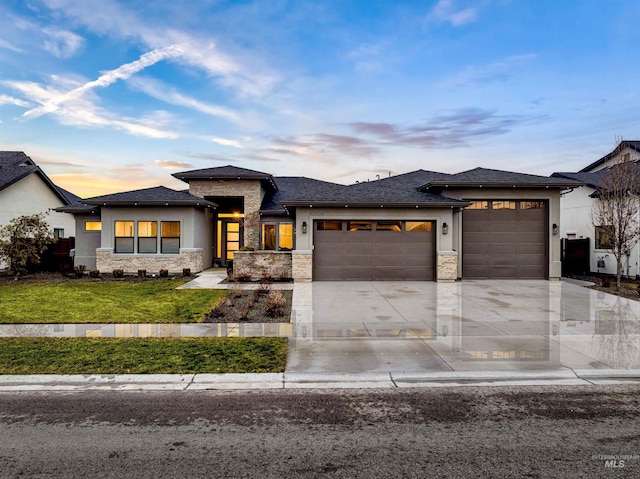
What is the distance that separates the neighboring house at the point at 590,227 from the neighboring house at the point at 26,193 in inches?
1162

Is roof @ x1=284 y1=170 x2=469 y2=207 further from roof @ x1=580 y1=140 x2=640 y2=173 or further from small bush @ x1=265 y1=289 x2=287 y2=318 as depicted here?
roof @ x1=580 y1=140 x2=640 y2=173

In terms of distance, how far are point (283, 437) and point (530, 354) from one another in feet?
16.4

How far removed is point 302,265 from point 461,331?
9346 millimetres

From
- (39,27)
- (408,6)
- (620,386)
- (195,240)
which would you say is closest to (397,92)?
(408,6)

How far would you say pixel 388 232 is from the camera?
17.0m

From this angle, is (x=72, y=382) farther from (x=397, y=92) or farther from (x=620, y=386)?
(x=397, y=92)

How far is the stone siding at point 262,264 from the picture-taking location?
17.0 metres

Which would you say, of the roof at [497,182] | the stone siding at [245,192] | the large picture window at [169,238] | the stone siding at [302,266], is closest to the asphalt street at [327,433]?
the stone siding at [302,266]

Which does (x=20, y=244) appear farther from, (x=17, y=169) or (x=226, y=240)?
(x=226, y=240)

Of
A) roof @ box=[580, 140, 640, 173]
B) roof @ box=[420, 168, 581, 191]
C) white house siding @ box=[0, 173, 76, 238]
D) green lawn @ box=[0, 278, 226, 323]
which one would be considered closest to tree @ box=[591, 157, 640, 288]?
roof @ box=[420, 168, 581, 191]

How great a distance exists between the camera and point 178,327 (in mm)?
8555

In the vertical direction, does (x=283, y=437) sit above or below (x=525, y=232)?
below

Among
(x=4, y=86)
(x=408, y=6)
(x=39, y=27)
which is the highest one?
(x=408, y=6)

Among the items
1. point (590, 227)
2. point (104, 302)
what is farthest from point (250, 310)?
point (590, 227)
